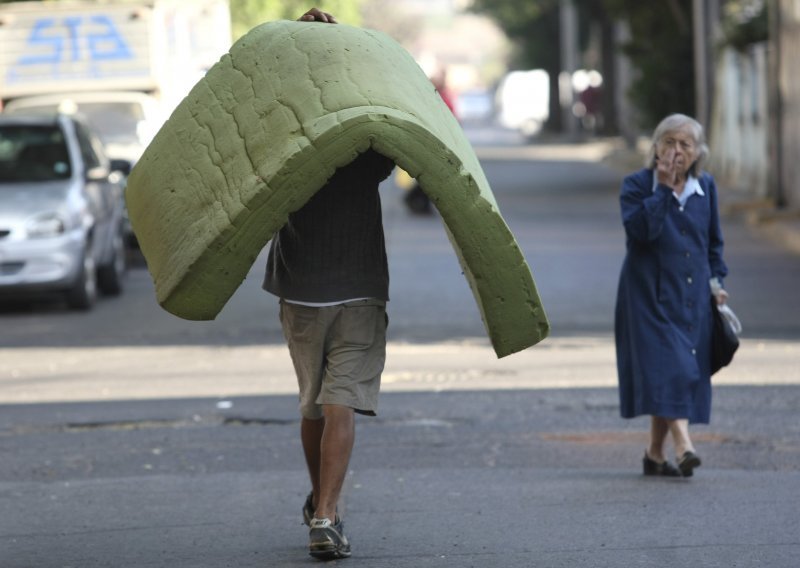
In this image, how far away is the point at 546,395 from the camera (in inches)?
422

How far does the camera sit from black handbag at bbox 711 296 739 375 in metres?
7.95

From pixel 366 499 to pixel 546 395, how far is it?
312 centimetres

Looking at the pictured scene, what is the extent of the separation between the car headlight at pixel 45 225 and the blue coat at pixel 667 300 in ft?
27.5

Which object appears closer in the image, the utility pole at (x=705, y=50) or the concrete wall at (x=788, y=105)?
the concrete wall at (x=788, y=105)

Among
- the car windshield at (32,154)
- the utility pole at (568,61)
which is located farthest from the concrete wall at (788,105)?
the utility pole at (568,61)

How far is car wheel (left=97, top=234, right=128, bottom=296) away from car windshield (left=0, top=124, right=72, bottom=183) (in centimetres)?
112

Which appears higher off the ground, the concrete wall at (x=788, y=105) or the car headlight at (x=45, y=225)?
the car headlight at (x=45, y=225)

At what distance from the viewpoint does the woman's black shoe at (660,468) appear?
26.6 feet

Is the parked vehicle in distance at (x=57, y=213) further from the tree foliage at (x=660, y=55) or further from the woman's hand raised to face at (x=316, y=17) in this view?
the tree foliage at (x=660, y=55)

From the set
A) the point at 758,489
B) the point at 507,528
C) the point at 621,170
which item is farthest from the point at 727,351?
the point at 621,170

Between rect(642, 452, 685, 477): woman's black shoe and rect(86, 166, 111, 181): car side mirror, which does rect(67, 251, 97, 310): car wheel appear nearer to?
rect(86, 166, 111, 181): car side mirror

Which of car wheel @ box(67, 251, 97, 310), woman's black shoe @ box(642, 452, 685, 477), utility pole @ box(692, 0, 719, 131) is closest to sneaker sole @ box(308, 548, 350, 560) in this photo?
woman's black shoe @ box(642, 452, 685, 477)

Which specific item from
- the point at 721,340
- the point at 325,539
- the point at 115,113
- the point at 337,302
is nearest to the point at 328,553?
the point at 325,539

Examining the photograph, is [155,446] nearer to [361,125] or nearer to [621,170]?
[361,125]
